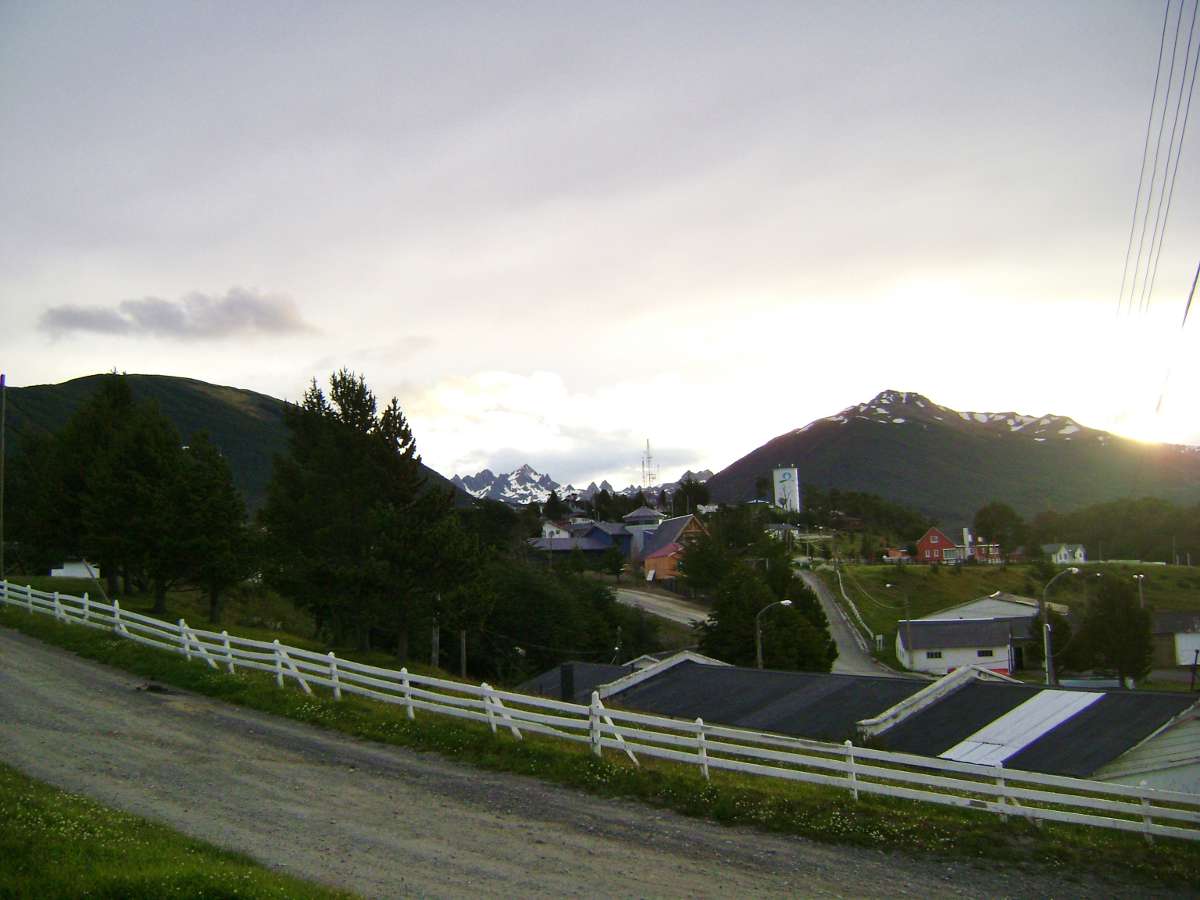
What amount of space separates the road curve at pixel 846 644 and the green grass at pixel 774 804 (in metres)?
45.0

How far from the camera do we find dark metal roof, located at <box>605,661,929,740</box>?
28.7 metres

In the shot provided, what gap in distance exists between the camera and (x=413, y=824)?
42.3 feet

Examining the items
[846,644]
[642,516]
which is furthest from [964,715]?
[642,516]

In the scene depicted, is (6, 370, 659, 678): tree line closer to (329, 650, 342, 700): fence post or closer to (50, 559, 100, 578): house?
(50, 559, 100, 578): house

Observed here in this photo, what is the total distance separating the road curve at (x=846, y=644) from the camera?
226 ft

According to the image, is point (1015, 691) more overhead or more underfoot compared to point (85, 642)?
more underfoot

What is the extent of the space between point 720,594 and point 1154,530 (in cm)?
11076

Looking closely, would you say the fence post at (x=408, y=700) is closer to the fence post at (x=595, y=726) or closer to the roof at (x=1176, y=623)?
the fence post at (x=595, y=726)

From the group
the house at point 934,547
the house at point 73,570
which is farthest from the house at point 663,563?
the house at point 73,570

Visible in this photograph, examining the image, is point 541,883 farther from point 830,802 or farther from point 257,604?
point 257,604

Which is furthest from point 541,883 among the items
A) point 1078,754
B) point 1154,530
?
point 1154,530

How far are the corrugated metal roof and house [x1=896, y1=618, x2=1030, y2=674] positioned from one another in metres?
46.1

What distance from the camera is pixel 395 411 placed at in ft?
133

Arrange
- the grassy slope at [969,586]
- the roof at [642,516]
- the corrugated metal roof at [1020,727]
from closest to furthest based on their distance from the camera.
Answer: the corrugated metal roof at [1020,727] < the grassy slope at [969,586] < the roof at [642,516]
